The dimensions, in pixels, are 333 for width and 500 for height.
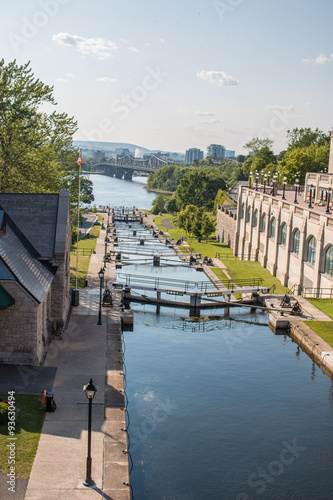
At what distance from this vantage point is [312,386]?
2711 cm

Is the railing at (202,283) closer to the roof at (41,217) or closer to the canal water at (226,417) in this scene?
the canal water at (226,417)

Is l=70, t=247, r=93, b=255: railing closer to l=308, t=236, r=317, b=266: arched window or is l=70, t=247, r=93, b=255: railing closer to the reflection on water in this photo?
l=308, t=236, r=317, b=266: arched window

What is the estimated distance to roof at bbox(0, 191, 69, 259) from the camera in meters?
28.9

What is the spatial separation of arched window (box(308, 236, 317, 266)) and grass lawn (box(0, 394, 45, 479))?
29.6 meters

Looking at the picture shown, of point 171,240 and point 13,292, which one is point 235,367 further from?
point 171,240

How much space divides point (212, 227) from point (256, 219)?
17904mm

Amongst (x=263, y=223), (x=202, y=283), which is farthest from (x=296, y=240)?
(x=263, y=223)

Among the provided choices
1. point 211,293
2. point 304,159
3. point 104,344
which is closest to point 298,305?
point 211,293

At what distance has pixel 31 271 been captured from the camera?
25906 millimetres

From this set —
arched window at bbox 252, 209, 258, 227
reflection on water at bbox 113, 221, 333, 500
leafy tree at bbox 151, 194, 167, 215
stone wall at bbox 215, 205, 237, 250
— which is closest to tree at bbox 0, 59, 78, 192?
reflection on water at bbox 113, 221, 333, 500

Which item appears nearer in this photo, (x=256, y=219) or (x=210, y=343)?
(x=210, y=343)

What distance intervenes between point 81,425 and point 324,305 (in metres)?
25.1

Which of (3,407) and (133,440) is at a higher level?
(3,407)

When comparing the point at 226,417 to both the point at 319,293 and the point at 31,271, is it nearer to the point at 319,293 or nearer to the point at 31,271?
the point at 31,271
